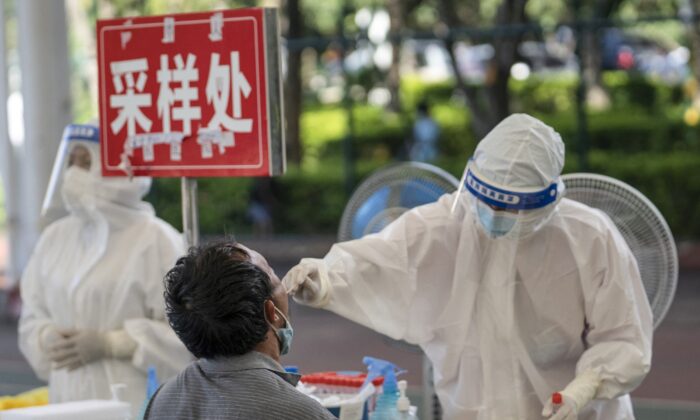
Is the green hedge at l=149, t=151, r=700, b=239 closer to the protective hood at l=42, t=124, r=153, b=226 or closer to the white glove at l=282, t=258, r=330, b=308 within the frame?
the protective hood at l=42, t=124, r=153, b=226

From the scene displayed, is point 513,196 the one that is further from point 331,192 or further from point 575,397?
point 331,192

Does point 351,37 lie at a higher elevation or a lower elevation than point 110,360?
higher

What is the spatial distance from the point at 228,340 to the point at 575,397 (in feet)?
4.11

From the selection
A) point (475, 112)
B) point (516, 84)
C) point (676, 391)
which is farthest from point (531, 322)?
point (516, 84)

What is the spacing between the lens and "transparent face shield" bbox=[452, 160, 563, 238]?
3.56 metres

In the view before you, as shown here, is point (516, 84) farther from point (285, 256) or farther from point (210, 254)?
point (210, 254)

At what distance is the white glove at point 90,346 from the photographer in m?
4.53

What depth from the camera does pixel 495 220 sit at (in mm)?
3627

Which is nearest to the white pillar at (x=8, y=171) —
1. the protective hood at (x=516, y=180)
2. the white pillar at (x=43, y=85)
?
the white pillar at (x=43, y=85)

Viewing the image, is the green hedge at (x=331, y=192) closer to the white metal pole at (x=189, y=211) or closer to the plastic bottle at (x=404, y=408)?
the white metal pole at (x=189, y=211)

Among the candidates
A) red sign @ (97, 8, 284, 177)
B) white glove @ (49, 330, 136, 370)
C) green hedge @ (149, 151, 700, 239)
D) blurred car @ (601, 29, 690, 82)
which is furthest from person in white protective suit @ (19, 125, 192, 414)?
blurred car @ (601, 29, 690, 82)

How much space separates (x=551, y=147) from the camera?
365 cm

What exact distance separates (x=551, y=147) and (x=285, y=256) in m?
11.7

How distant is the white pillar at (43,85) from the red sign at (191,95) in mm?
3618
